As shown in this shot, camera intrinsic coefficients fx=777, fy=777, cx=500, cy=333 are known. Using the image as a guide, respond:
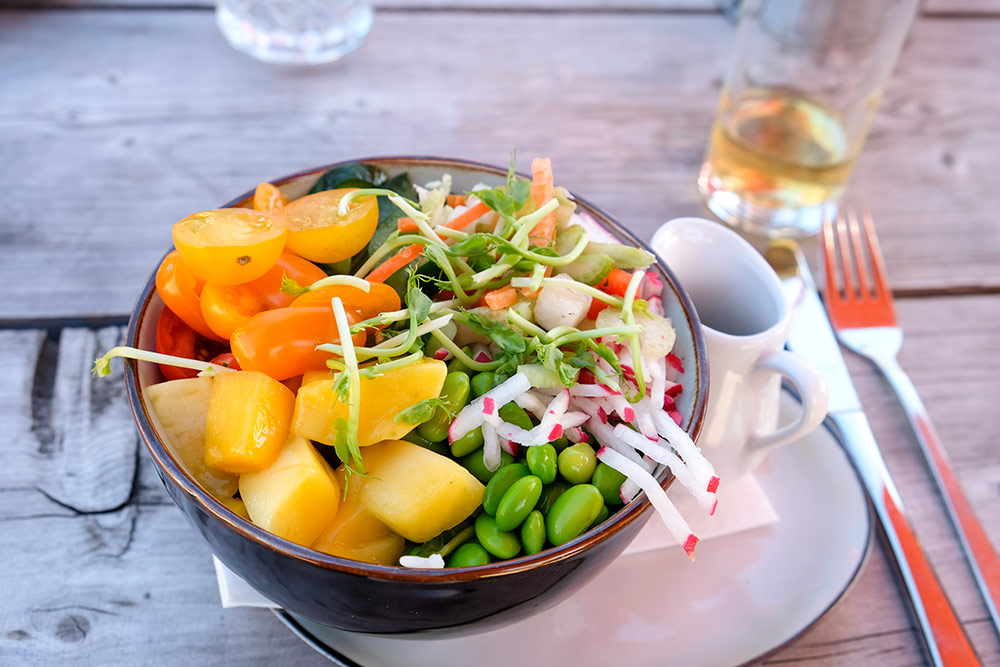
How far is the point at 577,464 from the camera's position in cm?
101

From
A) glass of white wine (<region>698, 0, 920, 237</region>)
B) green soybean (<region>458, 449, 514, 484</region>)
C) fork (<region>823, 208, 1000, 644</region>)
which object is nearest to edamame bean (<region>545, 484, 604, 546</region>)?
green soybean (<region>458, 449, 514, 484</region>)

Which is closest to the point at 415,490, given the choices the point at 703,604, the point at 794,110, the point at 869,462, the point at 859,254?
the point at 703,604

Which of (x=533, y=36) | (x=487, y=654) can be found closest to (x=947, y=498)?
(x=487, y=654)

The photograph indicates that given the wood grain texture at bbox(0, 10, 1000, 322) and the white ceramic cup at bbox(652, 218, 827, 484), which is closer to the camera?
the white ceramic cup at bbox(652, 218, 827, 484)

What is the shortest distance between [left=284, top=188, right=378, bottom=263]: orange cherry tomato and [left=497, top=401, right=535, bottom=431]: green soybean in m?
0.36

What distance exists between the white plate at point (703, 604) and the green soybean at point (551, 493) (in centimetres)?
24

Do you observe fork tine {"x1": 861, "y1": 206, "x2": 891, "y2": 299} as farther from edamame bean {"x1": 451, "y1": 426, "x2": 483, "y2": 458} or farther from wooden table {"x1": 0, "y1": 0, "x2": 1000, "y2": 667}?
edamame bean {"x1": 451, "y1": 426, "x2": 483, "y2": 458}

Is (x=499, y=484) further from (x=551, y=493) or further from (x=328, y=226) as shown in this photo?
(x=328, y=226)

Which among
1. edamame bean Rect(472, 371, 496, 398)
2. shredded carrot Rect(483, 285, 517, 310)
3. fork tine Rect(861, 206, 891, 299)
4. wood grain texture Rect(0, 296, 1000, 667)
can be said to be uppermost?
shredded carrot Rect(483, 285, 517, 310)

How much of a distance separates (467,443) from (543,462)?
0.11m

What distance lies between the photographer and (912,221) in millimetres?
2123

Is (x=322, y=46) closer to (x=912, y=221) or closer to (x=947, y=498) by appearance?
(x=912, y=221)

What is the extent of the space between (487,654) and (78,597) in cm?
64

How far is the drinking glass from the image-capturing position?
2.34 meters
